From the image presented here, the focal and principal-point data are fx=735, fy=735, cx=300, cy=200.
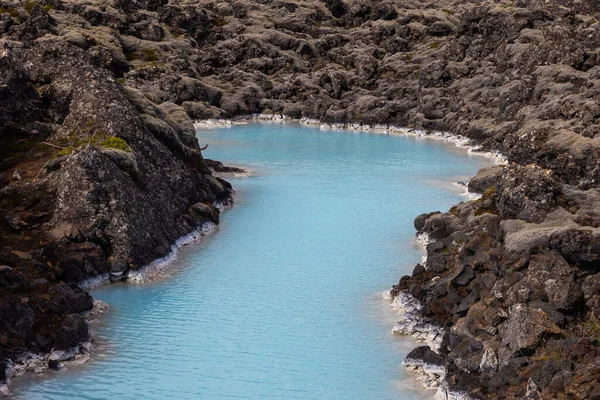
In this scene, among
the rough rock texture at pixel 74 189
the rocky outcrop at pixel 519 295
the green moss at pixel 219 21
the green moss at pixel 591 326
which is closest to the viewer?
the rocky outcrop at pixel 519 295

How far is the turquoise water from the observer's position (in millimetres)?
29359

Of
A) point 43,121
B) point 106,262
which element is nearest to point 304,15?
point 43,121

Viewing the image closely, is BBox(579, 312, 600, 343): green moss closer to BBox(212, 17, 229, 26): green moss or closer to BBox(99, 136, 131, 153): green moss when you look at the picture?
BBox(99, 136, 131, 153): green moss

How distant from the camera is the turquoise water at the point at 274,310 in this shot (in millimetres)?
29359

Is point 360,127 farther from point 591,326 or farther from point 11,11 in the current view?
point 591,326

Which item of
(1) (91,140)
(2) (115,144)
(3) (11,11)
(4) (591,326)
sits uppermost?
(3) (11,11)

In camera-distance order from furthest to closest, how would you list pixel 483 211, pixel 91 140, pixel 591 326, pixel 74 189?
1. pixel 91 140
2. pixel 483 211
3. pixel 74 189
4. pixel 591 326

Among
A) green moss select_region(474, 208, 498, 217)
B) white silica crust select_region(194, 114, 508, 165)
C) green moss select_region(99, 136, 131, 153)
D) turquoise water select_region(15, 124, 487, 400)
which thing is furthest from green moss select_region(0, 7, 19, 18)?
green moss select_region(474, 208, 498, 217)

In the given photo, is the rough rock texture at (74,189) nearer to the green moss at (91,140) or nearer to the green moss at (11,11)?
the green moss at (91,140)

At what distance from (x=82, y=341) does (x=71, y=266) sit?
7.95 metres

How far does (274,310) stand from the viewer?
3747 centimetres

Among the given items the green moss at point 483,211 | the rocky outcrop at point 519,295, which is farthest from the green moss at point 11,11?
the rocky outcrop at point 519,295

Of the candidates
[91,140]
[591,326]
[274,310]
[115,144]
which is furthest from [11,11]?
[591,326]

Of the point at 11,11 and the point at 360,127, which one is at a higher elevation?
the point at 11,11
